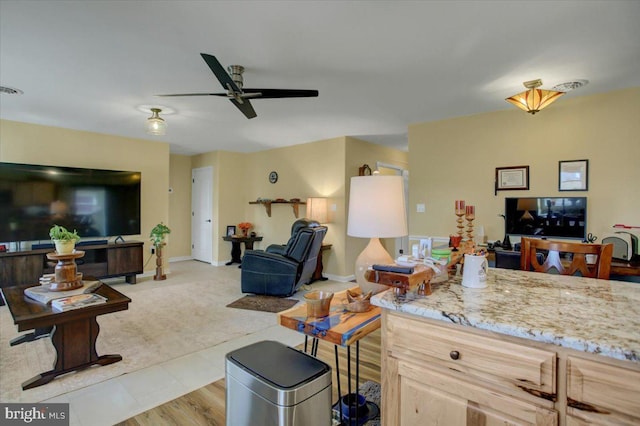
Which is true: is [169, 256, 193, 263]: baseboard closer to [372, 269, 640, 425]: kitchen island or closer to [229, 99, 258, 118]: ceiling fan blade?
[229, 99, 258, 118]: ceiling fan blade

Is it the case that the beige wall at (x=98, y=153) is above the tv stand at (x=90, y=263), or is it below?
above

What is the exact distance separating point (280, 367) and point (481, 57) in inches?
103

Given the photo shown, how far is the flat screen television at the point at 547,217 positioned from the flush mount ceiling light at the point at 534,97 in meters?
1.03

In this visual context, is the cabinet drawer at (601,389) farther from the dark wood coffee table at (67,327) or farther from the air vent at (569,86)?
the air vent at (569,86)

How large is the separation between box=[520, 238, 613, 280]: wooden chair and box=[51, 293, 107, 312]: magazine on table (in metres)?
2.89

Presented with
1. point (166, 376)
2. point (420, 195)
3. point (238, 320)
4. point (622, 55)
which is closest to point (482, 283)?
point (166, 376)

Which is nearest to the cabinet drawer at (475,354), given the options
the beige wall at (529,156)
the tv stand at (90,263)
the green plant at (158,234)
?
the beige wall at (529,156)

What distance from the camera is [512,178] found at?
12.3 feet

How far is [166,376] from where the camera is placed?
235 centimetres

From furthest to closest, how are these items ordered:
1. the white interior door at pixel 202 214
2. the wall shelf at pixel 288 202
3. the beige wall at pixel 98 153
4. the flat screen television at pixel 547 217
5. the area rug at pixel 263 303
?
the white interior door at pixel 202 214, the wall shelf at pixel 288 202, the beige wall at pixel 98 153, the area rug at pixel 263 303, the flat screen television at pixel 547 217

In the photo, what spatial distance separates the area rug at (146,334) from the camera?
7.57ft

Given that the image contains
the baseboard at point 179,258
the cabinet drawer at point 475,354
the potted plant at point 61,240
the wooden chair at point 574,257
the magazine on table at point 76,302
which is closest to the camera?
the cabinet drawer at point 475,354

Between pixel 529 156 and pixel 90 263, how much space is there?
5921 mm

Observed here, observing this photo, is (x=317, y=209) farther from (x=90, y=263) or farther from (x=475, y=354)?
(x=475, y=354)
